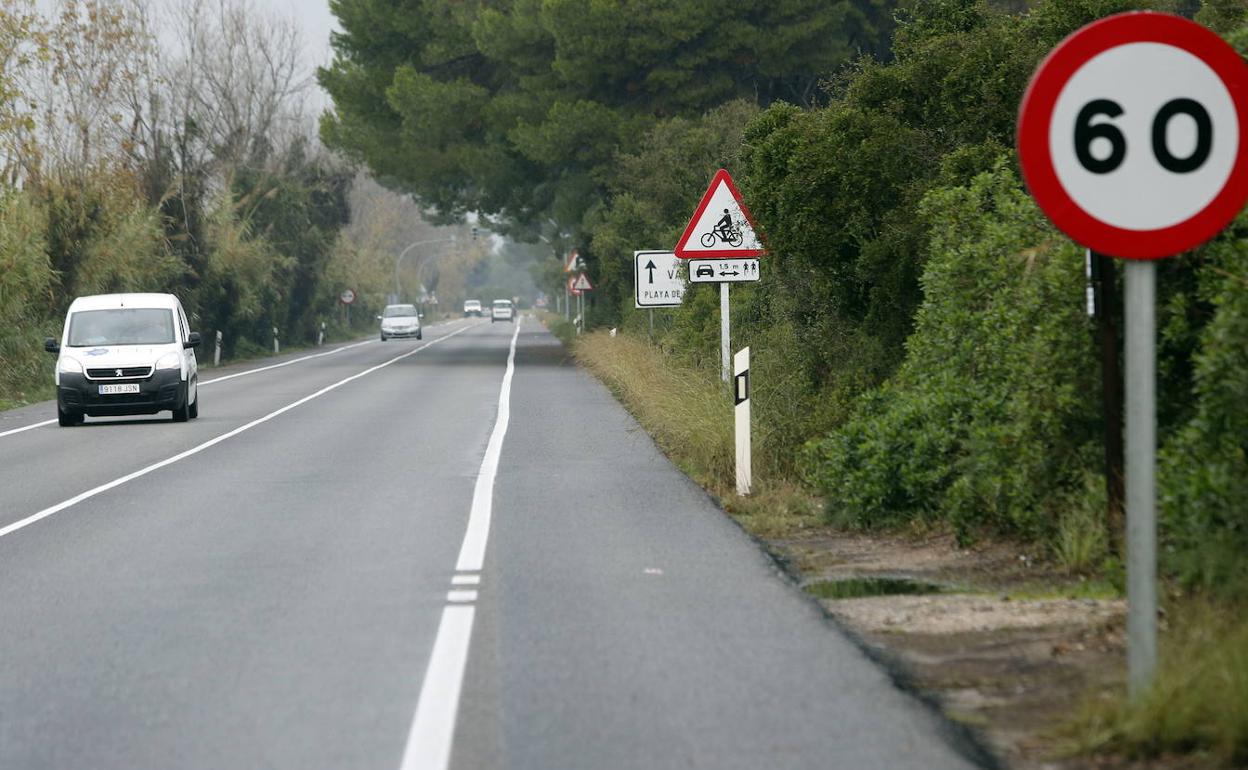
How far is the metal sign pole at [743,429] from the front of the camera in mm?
13500

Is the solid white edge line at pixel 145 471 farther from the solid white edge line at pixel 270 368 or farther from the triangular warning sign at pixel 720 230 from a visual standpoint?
the solid white edge line at pixel 270 368

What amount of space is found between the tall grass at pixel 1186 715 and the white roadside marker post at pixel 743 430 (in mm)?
7673

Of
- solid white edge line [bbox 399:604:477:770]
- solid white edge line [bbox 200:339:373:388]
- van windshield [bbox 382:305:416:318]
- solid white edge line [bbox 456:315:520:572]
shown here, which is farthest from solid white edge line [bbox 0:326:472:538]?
van windshield [bbox 382:305:416:318]

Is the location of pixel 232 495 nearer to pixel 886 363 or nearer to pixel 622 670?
pixel 886 363

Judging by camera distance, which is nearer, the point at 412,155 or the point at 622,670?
the point at 622,670

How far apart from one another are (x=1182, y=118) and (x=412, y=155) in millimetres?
41499

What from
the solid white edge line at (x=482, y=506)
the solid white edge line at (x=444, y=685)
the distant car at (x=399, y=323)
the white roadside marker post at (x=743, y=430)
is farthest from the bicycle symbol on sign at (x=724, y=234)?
the distant car at (x=399, y=323)

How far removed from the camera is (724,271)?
56.7ft

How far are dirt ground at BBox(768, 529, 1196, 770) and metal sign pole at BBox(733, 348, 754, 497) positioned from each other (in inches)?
108

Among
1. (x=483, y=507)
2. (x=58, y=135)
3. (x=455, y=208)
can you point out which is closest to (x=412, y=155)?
(x=455, y=208)

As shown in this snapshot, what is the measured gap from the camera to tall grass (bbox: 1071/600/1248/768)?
5.26 m

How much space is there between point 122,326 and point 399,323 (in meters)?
50.5

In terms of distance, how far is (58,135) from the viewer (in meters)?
39.8

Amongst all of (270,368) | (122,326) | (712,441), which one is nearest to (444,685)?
(712,441)
